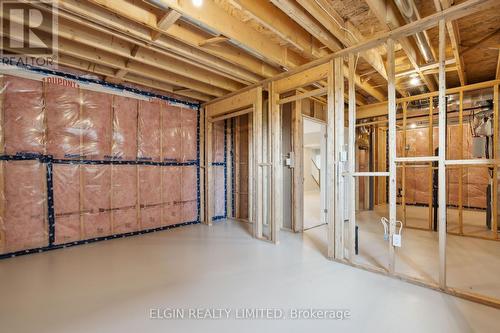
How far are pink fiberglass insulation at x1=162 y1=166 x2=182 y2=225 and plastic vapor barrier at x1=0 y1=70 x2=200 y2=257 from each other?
2cm

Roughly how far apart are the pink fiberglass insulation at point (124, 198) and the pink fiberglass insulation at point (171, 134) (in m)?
0.74

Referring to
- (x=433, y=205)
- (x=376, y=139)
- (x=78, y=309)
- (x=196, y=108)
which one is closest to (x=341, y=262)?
(x=78, y=309)

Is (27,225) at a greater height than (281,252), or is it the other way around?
(27,225)

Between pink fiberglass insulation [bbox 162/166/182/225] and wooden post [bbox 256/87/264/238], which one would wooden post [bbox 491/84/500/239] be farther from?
pink fiberglass insulation [bbox 162/166/182/225]

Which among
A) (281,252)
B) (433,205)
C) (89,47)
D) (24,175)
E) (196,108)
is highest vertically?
(89,47)

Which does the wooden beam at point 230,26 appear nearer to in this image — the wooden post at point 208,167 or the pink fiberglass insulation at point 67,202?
the wooden post at point 208,167

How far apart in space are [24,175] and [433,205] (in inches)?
285

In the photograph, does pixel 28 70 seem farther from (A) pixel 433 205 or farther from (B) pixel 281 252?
(A) pixel 433 205

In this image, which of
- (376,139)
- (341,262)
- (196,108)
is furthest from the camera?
(376,139)

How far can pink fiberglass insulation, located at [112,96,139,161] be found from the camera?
4.28 metres

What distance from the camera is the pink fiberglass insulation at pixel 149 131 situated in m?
4.59

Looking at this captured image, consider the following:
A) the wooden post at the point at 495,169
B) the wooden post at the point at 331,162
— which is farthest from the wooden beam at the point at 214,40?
the wooden post at the point at 495,169

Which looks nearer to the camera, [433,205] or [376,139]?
[433,205]

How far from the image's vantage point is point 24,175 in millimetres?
3420
